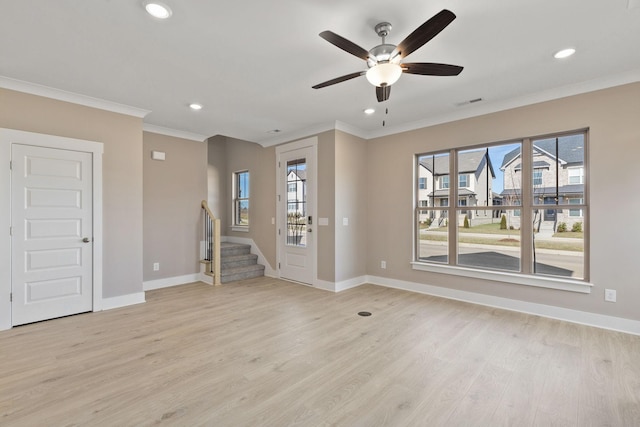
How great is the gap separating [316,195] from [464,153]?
242cm

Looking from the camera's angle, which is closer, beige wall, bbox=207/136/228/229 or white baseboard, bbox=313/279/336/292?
white baseboard, bbox=313/279/336/292

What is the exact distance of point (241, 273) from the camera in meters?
5.68

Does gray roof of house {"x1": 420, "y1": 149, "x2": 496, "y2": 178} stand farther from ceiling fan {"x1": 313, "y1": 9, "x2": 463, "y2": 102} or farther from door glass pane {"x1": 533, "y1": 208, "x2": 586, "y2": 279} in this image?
ceiling fan {"x1": 313, "y1": 9, "x2": 463, "y2": 102}

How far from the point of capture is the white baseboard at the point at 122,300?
12.9 ft

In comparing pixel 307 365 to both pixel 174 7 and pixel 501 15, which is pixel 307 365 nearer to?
pixel 174 7

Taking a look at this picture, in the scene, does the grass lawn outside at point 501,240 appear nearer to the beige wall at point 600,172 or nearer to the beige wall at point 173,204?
the beige wall at point 600,172

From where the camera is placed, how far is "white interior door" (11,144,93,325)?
11.0 ft

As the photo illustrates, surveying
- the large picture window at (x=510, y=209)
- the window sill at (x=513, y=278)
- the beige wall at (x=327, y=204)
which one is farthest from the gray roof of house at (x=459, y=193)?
the beige wall at (x=327, y=204)

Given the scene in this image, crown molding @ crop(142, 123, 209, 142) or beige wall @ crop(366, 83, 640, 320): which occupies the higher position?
crown molding @ crop(142, 123, 209, 142)

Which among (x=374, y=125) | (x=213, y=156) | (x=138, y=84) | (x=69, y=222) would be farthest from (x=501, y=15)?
(x=213, y=156)

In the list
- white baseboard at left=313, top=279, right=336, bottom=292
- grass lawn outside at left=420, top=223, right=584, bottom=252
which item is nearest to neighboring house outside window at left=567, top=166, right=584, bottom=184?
grass lawn outside at left=420, top=223, right=584, bottom=252

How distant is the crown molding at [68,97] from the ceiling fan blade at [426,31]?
372cm

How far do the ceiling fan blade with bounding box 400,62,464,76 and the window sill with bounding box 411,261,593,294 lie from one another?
2.88m

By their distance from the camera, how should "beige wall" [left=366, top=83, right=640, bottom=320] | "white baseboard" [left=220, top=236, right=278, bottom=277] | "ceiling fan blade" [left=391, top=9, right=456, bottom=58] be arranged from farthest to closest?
"white baseboard" [left=220, top=236, right=278, bottom=277]
"beige wall" [left=366, top=83, right=640, bottom=320]
"ceiling fan blade" [left=391, top=9, right=456, bottom=58]
